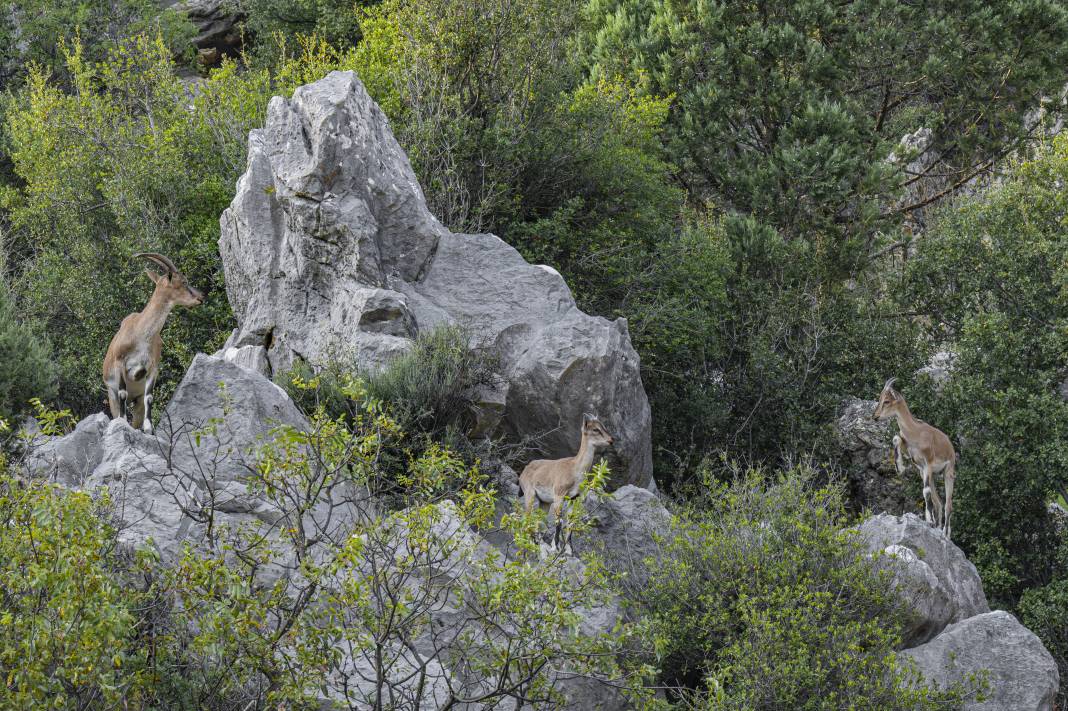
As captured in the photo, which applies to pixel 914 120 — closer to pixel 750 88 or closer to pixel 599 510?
pixel 750 88

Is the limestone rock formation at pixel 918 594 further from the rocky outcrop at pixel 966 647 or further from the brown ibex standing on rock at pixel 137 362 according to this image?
the brown ibex standing on rock at pixel 137 362

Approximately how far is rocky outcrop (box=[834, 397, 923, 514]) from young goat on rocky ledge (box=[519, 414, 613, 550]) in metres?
9.09

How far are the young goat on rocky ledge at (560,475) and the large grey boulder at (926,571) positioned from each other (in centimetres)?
286

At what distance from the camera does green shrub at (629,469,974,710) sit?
37.3ft

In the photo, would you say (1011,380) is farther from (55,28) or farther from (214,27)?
(214,27)

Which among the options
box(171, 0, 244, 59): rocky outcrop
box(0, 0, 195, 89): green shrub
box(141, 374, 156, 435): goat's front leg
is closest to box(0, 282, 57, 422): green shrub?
box(141, 374, 156, 435): goat's front leg

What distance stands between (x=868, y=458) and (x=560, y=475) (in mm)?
9904

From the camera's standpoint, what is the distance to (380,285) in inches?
648

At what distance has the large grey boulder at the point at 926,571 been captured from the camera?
12.9m

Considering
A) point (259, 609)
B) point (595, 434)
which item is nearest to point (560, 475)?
point (595, 434)

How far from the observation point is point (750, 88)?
25.4 meters

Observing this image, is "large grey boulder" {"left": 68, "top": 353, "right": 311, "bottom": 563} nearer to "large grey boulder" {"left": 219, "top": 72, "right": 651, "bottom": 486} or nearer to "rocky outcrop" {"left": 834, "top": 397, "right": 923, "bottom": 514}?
"large grey boulder" {"left": 219, "top": 72, "right": 651, "bottom": 486}

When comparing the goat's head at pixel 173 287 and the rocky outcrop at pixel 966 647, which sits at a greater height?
the goat's head at pixel 173 287

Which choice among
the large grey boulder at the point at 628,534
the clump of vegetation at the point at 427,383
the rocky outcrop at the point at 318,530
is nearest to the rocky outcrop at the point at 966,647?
the large grey boulder at the point at 628,534
